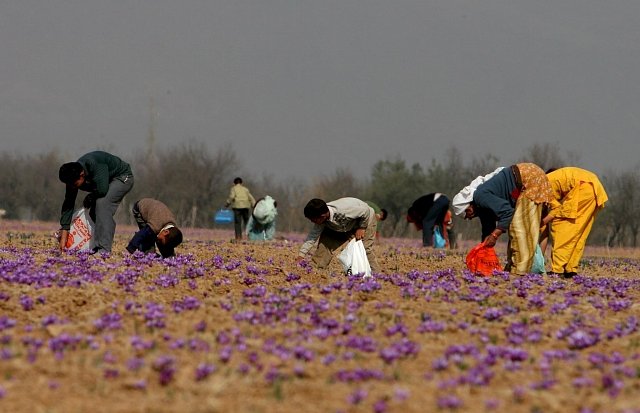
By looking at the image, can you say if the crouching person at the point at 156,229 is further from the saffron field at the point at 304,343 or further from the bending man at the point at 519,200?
the bending man at the point at 519,200

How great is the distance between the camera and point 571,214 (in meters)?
10.9

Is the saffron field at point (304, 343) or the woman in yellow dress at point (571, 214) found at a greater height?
the woman in yellow dress at point (571, 214)

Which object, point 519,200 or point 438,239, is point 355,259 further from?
point 438,239

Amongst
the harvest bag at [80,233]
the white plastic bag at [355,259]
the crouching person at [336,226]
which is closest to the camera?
the crouching person at [336,226]

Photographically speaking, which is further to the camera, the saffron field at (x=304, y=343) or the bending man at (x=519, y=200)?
the bending man at (x=519, y=200)

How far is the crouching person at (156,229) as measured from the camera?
11.0 metres

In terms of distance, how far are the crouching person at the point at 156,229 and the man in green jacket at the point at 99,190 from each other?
14.1 inches

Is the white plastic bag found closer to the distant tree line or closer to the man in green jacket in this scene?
the man in green jacket

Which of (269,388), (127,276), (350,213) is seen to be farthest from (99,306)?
(350,213)

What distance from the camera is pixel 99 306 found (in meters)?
7.45

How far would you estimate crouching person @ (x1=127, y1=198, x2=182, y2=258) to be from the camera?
1096cm

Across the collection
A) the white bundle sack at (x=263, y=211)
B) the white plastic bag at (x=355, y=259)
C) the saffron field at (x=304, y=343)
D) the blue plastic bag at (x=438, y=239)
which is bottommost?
the saffron field at (x=304, y=343)

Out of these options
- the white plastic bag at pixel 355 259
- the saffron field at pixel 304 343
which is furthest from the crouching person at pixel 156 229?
the white plastic bag at pixel 355 259

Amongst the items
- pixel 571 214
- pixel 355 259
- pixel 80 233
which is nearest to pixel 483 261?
pixel 571 214
